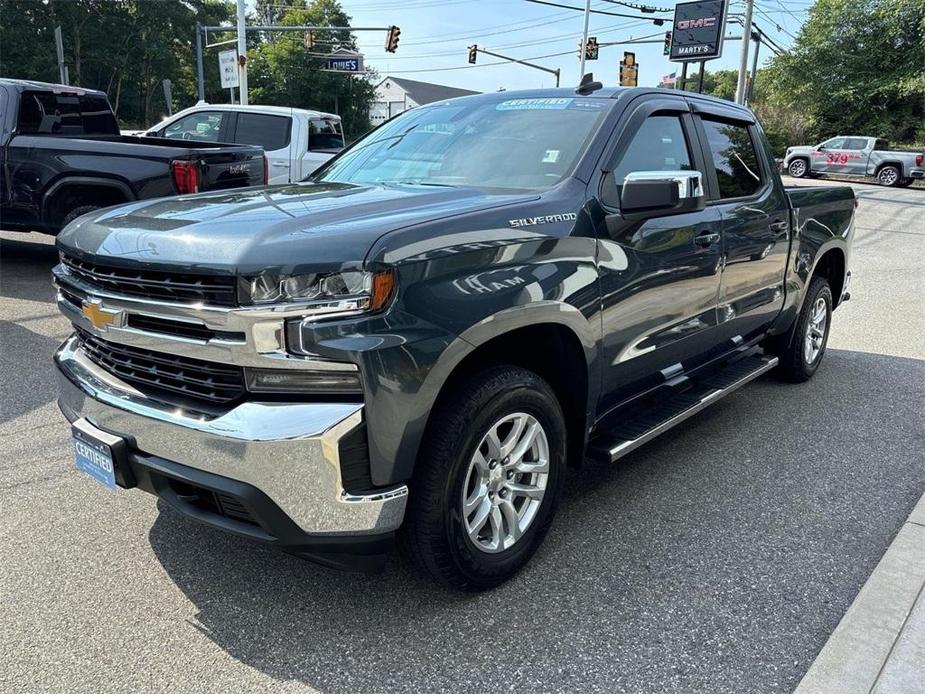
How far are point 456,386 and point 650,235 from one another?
132 centimetres

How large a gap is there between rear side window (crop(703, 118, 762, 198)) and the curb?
7.03 feet

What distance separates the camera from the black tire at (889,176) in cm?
2767

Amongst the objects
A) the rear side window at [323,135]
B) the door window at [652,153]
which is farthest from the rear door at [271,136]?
the door window at [652,153]

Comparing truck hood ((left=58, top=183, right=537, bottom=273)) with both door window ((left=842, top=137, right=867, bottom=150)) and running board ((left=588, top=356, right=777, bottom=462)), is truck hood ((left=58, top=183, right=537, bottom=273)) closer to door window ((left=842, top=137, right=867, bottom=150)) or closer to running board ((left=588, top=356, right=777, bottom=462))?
running board ((left=588, top=356, right=777, bottom=462))

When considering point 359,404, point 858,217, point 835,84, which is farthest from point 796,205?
point 835,84

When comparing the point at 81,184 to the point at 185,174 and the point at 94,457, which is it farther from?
the point at 94,457

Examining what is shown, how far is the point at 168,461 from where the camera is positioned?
2.37 meters

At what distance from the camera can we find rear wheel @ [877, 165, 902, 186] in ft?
90.8

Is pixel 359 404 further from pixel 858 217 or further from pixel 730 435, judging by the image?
pixel 858 217

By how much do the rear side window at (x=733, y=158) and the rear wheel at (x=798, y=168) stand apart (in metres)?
28.7

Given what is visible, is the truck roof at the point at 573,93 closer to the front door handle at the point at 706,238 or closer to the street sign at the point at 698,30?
the front door handle at the point at 706,238

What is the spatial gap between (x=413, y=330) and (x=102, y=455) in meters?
1.18

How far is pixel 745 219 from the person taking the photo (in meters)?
4.20

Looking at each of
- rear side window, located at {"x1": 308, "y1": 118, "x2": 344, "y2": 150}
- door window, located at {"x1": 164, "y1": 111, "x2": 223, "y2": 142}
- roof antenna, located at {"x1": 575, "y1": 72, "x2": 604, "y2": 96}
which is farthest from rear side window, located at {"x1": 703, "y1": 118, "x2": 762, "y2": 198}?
door window, located at {"x1": 164, "y1": 111, "x2": 223, "y2": 142}
